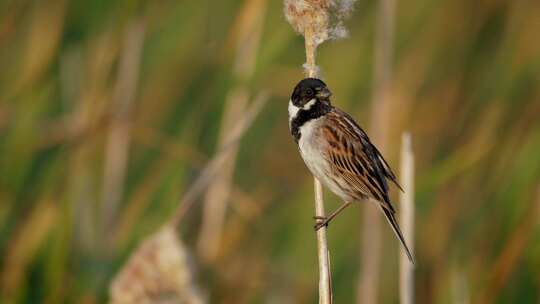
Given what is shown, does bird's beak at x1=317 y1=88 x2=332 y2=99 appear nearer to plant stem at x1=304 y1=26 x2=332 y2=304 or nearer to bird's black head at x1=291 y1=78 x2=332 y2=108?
bird's black head at x1=291 y1=78 x2=332 y2=108

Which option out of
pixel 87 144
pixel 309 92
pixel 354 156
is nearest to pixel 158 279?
pixel 309 92

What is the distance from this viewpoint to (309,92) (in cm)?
296

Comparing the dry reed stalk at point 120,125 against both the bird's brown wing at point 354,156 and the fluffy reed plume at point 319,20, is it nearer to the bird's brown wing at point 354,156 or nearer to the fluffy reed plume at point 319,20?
the bird's brown wing at point 354,156

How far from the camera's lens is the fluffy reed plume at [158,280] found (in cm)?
283

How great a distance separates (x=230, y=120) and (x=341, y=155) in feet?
2.13

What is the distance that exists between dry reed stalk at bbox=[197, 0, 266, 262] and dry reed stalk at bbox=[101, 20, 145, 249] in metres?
0.37

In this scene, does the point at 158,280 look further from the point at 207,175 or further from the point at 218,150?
the point at 218,150

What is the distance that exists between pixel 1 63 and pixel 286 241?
1.55 metres

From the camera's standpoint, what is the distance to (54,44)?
394cm

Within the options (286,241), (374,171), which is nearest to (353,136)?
(374,171)

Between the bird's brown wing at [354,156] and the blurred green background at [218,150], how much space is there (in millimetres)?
293

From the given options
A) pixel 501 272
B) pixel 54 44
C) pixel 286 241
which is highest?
pixel 54 44

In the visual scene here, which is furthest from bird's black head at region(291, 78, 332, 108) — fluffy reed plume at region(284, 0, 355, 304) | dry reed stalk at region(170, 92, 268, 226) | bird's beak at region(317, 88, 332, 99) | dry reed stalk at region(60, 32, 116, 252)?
dry reed stalk at region(60, 32, 116, 252)

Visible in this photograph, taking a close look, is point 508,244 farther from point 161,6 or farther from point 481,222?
point 161,6
